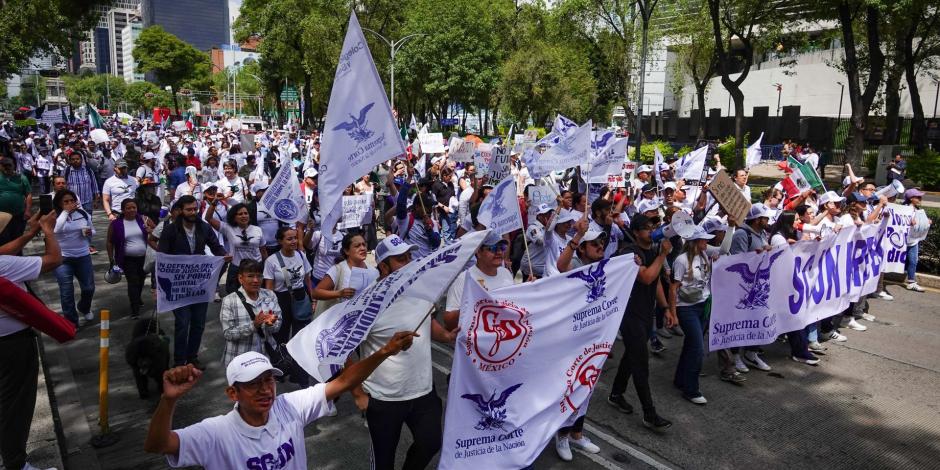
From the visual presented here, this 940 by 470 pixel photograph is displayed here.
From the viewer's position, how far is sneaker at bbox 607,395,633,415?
19.8ft

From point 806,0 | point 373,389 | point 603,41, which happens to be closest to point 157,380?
point 373,389

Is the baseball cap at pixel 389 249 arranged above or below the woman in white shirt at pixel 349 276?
above

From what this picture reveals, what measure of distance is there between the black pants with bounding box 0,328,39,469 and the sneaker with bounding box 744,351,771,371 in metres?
6.73

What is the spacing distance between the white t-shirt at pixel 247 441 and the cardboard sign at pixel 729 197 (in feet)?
15.2

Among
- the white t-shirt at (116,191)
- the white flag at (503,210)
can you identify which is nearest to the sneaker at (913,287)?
the white flag at (503,210)

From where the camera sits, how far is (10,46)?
76.5 ft

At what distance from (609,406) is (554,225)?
2.04m

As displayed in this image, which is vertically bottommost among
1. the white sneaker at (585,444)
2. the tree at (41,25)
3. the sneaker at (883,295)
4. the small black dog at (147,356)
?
the white sneaker at (585,444)

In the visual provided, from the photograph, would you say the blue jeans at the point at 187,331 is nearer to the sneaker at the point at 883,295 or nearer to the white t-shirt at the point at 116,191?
the white t-shirt at the point at 116,191

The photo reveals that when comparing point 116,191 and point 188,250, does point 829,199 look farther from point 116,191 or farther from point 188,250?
point 116,191

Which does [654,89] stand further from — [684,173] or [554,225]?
[554,225]

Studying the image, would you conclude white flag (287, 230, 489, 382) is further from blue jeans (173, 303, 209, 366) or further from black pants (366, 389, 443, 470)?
blue jeans (173, 303, 209, 366)

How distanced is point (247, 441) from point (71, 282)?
627 centimetres

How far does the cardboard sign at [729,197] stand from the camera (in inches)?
249
